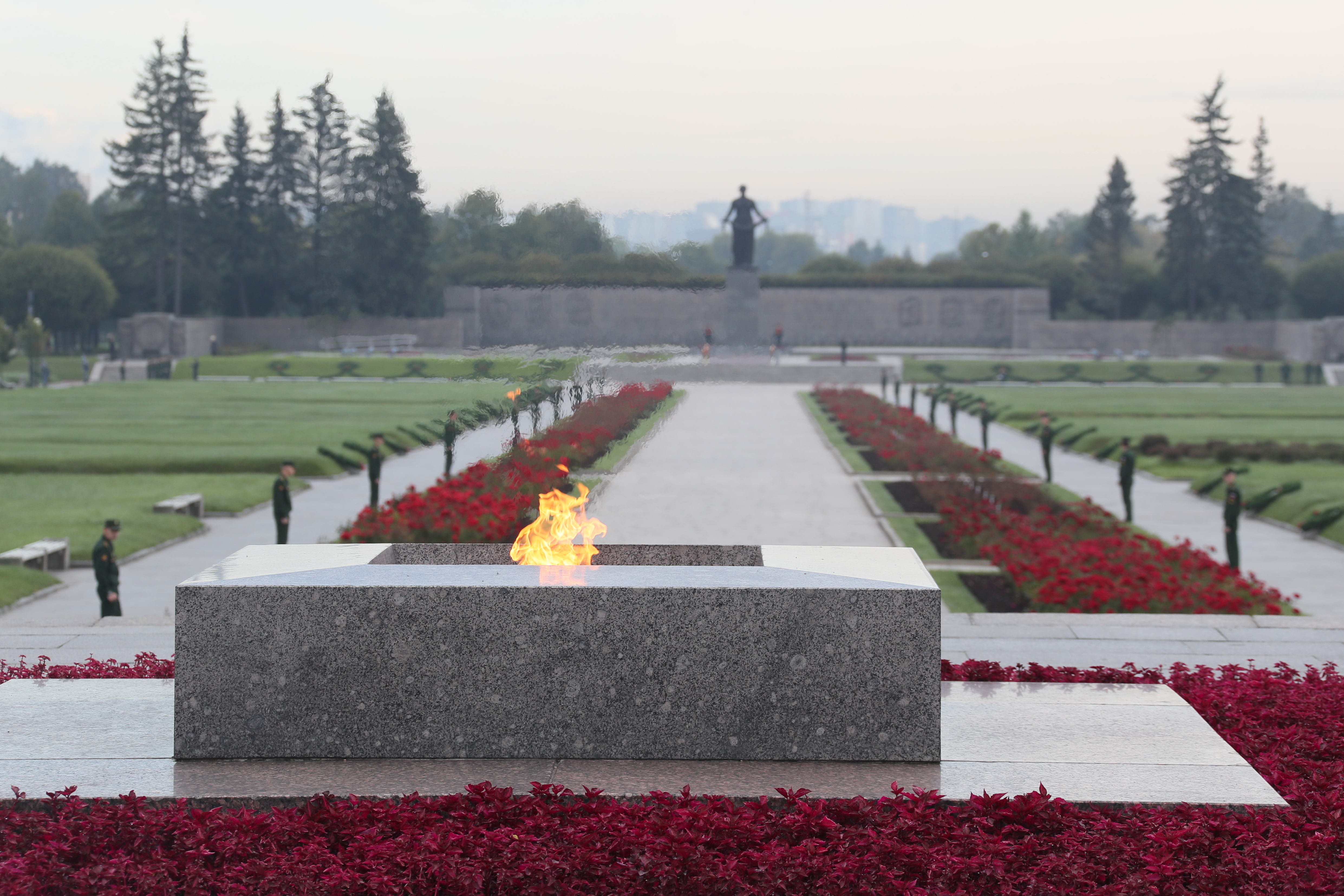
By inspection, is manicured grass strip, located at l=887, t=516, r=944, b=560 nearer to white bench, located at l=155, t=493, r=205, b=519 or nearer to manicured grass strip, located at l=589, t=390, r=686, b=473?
manicured grass strip, located at l=589, t=390, r=686, b=473

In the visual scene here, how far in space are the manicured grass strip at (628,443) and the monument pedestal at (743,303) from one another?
25807mm

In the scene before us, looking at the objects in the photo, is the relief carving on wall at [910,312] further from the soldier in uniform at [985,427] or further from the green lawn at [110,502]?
the green lawn at [110,502]

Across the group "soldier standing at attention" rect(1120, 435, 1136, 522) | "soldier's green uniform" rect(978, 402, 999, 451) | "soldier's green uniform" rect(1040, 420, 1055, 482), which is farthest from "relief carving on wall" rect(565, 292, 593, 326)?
"soldier's green uniform" rect(978, 402, 999, 451)

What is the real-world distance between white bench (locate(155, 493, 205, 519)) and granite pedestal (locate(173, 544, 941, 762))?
11.9 metres

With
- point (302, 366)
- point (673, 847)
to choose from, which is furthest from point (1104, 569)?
point (302, 366)

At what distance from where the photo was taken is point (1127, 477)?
53.3 feet

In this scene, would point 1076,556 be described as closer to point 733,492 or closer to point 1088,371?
point 733,492

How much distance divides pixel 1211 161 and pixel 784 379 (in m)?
38.0

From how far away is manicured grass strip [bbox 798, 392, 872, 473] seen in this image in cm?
2108

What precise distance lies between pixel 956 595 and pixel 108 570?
7.67m

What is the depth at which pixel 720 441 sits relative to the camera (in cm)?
2286

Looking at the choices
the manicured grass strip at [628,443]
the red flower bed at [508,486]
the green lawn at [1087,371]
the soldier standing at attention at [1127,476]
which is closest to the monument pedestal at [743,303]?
the green lawn at [1087,371]

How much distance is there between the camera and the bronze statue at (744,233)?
4200 centimetres

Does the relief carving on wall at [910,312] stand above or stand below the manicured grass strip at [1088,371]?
above
